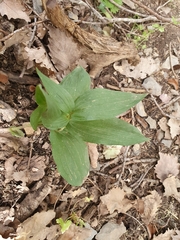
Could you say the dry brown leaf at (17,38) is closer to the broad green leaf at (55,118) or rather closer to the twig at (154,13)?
the broad green leaf at (55,118)

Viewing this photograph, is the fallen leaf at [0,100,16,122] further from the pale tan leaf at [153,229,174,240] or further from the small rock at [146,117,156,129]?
the pale tan leaf at [153,229,174,240]

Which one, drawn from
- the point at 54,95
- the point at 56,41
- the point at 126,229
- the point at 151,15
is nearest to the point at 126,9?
the point at 151,15

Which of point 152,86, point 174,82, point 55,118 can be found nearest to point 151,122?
point 152,86

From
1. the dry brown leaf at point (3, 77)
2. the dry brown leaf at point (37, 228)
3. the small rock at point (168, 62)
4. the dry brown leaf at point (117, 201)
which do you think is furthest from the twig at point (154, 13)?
the dry brown leaf at point (37, 228)

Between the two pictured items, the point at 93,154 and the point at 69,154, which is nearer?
the point at 69,154

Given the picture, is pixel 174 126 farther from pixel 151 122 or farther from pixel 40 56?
pixel 40 56
